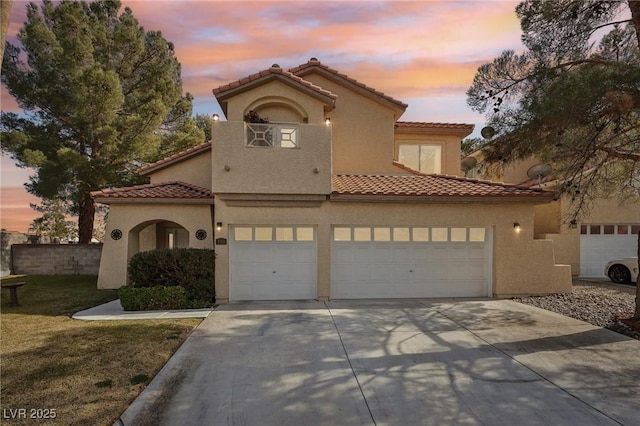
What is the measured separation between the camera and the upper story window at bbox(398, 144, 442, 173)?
1742 centimetres

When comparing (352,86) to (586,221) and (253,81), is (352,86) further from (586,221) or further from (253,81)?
(586,221)

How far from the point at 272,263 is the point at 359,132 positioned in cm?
684

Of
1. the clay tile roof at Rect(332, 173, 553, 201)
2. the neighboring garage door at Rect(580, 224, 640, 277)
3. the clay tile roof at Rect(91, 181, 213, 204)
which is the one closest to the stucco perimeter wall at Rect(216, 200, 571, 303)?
the clay tile roof at Rect(332, 173, 553, 201)

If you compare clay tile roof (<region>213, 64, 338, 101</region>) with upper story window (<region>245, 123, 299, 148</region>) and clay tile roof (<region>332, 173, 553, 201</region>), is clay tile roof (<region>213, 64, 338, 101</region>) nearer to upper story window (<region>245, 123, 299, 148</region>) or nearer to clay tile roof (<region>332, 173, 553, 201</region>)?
upper story window (<region>245, 123, 299, 148</region>)

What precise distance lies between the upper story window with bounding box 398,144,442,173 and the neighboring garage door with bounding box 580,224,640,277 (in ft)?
23.5

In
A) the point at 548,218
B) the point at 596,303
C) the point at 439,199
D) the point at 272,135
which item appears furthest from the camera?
the point at 548,218

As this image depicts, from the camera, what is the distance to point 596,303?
11016 millimetres

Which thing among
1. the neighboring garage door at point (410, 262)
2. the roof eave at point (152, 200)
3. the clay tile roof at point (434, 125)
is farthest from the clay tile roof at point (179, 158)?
the clay tile roof at point (434, 125)

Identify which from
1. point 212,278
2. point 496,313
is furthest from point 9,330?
point 496,313

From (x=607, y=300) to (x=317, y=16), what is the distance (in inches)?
487

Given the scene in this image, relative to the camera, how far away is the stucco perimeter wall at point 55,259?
60.6ft

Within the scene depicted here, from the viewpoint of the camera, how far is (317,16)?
9.61 metres

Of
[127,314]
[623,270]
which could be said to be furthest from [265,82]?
[623,270]

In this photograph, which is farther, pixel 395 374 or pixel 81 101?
pixel 81 101
